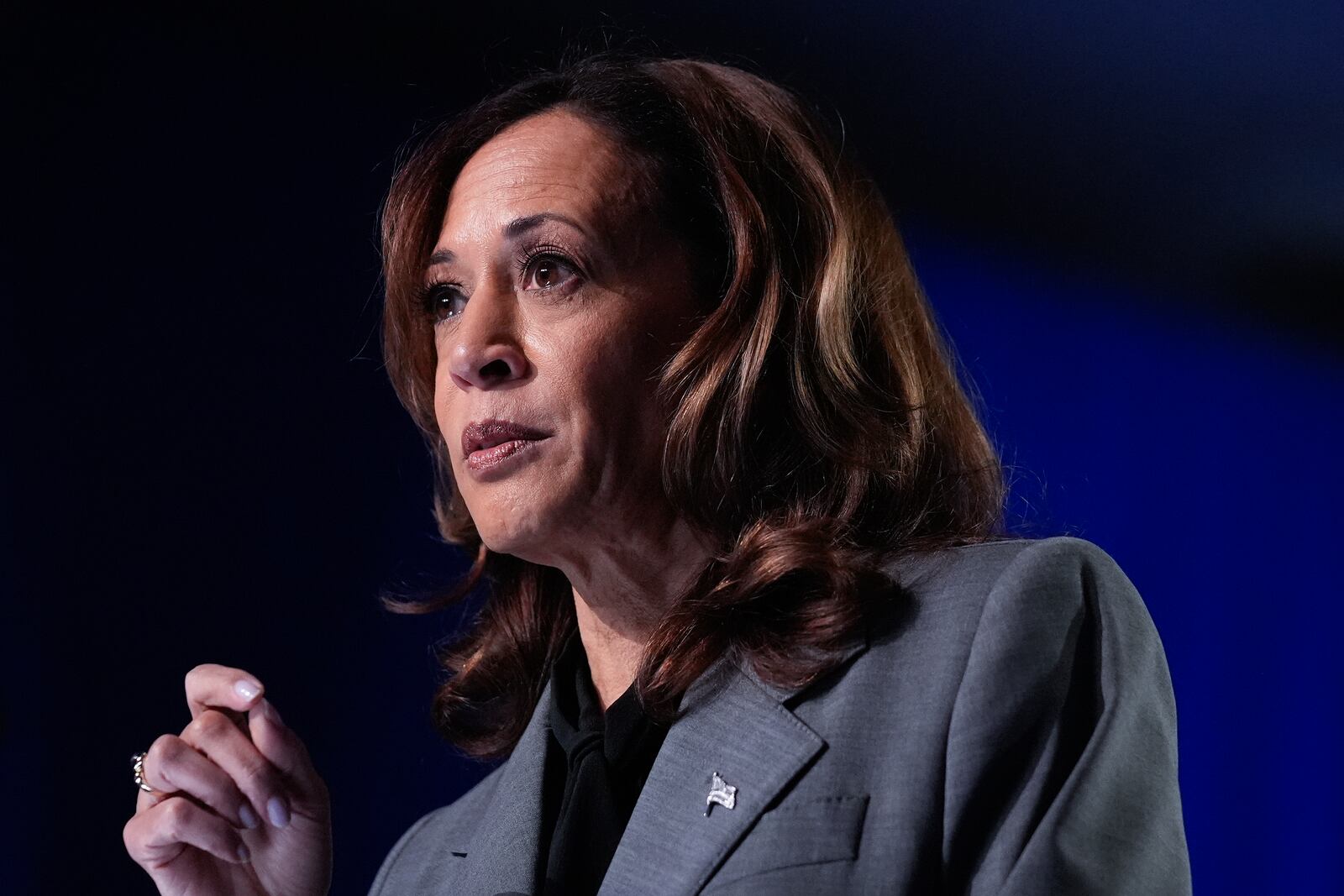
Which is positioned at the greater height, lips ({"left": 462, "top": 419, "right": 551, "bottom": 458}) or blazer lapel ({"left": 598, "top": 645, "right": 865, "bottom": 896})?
lips ({"left": 462, "top": 419, "right": 551, "bottom": 458})

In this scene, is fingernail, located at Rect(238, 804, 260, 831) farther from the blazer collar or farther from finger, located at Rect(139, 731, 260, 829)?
the blazer collar

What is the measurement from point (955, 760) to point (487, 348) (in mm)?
693

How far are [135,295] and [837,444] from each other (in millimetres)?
1353

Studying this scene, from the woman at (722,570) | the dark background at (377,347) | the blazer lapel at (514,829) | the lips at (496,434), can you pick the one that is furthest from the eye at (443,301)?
the dark background at (377,347)

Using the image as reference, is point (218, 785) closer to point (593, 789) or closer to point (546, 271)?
point (593, 789)

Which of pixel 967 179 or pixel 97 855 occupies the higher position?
pixel 967 179

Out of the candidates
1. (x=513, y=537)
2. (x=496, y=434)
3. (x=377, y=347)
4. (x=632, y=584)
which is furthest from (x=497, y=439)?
(x=377, y=347)

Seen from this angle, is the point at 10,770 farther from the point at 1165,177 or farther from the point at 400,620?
the point at 1165,177

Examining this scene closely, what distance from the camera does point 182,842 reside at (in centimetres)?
166

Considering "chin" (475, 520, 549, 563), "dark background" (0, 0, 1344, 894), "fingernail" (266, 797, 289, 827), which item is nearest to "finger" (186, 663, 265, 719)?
"fingernail" (266, 797, 289, 827)

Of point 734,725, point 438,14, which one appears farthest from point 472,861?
point 438,14

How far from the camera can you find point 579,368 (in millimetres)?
1574

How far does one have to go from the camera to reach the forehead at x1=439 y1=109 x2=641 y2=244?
5.45 ft

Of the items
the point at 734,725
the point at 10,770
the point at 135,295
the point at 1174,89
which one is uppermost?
the point at 1174,89
